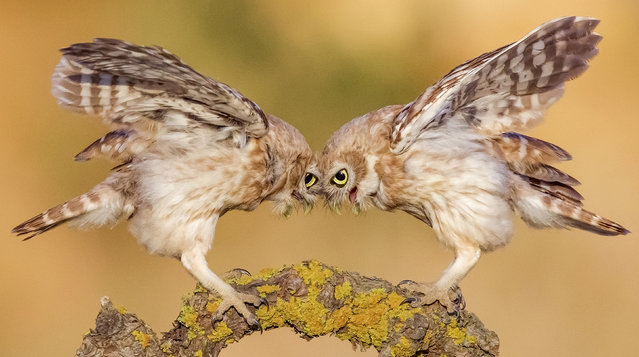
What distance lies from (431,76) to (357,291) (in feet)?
7.61

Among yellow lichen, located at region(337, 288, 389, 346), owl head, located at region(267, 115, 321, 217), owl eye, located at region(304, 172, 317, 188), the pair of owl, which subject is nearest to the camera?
yellow lichen, located at region(337, 288, 389, 346)

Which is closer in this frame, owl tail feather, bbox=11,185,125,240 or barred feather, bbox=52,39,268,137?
barred feather, bbox=52,39,268,137

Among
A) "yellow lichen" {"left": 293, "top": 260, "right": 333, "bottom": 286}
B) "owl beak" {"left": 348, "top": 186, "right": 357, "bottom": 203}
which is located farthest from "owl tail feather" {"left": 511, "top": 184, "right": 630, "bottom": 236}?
"yellow lichen" {"left": 293, "top": 260, "right": 333, "bottom": 286}

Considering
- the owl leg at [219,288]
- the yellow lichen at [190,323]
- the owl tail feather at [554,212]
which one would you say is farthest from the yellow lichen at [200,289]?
the owl tail feather at [554,212]

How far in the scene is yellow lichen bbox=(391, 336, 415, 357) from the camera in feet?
10.2

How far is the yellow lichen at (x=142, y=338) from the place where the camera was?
292 centimetres

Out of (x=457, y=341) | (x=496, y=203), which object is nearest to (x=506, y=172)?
(x=496, y=203)

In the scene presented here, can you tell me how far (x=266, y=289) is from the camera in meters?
3.19

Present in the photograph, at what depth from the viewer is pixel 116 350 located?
9.51 feet

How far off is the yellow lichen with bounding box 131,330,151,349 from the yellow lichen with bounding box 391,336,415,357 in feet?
2.63

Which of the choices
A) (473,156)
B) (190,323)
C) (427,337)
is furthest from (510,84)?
(190,323)

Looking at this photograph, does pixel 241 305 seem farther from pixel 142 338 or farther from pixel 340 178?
pixel 340 178

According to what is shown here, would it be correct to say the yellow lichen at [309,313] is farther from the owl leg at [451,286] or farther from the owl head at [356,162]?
the owl head at [356,162]

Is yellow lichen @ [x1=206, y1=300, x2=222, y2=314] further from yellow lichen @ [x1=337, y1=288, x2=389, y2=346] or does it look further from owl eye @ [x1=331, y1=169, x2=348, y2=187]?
owl eye @ [x1=331, y1=169, x2=348, y2=187]
